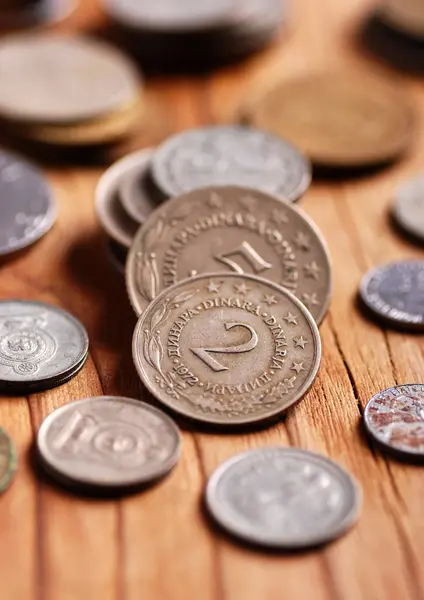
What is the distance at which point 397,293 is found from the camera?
6.88ft

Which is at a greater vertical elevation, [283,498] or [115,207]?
[283,498]

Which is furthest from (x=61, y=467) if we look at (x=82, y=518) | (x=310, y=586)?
(x=310, y=586)

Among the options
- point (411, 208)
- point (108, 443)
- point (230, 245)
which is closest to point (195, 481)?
point (108, 443)

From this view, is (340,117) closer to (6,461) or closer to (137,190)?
(137,190)

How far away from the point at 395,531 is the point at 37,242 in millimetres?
1109

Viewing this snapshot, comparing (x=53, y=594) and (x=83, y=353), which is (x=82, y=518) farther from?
(x=83, y=353)

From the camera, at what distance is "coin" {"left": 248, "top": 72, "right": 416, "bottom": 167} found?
101 inches

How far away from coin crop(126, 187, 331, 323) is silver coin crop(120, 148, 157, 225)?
0.13 meters

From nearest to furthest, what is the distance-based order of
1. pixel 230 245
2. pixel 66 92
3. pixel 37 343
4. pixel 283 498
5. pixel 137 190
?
1. pixel 283 498
2. pixel 37 343
3. pixel 230 245
4. pixel 137 190
5. pixel 66 92

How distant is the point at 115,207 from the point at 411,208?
2.46ft

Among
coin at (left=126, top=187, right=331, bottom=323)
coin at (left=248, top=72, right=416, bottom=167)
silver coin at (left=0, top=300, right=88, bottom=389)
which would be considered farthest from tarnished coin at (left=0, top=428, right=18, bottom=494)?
coin at (left=248, top=72, right=416, bottom=167)

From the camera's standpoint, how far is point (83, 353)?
187 centimetres

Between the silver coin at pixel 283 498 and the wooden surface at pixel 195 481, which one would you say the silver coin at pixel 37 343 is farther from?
the silver coin at pixel 283 498

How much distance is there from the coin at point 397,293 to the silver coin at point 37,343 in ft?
2.11
